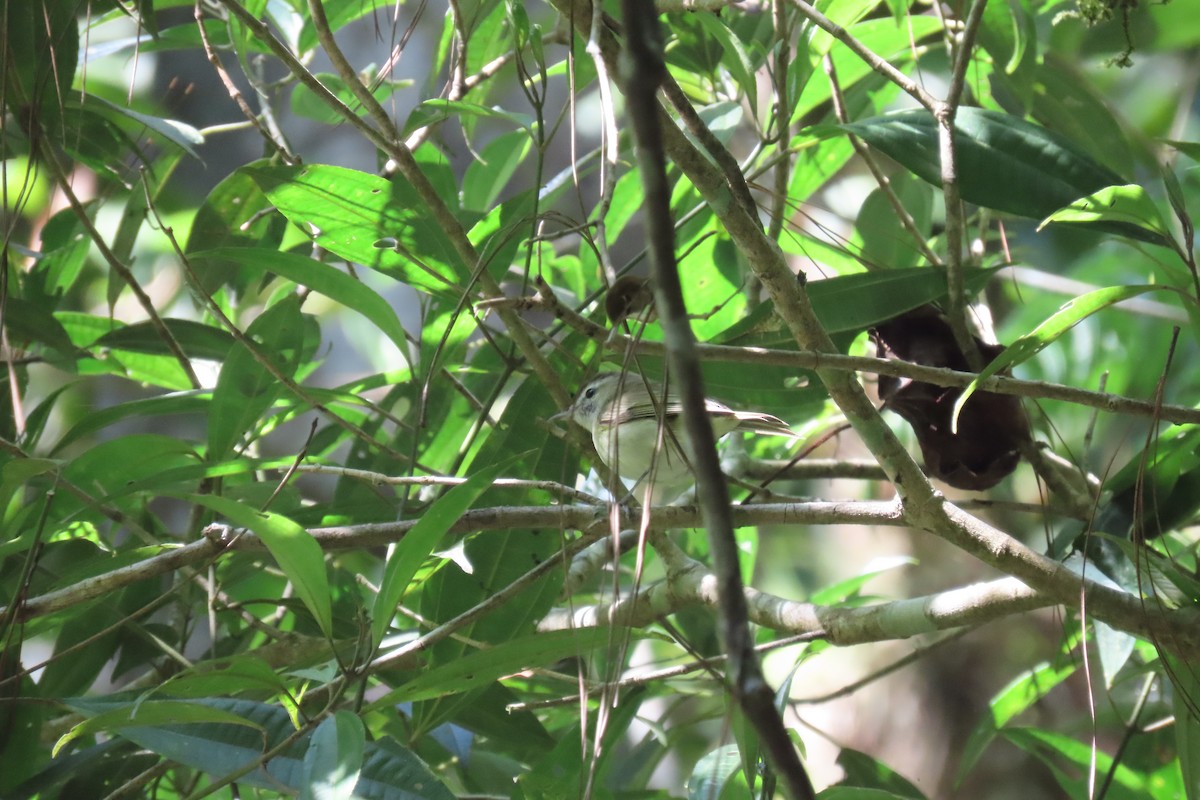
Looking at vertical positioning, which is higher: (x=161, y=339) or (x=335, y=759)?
(x=161, y=339)

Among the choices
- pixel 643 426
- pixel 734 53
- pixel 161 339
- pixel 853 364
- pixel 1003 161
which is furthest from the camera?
pixel 643 426

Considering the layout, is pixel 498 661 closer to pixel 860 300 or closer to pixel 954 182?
pixel 860 300

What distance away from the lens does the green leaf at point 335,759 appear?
0.89 m

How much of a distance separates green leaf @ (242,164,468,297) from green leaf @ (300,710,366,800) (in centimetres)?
56

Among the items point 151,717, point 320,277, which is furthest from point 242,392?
point 151,717

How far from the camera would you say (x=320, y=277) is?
4.34 ft

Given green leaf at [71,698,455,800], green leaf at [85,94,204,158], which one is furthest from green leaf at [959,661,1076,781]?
green leaf at [85,94,204,158]

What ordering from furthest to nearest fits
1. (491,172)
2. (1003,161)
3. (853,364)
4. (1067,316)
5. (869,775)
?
(491,172) < (869,775) < (1003,161) < (1067,316) < (853,364)

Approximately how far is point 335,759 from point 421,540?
0.82 feet

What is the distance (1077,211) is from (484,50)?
117 centimetres

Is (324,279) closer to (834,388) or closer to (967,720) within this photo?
(834,388)

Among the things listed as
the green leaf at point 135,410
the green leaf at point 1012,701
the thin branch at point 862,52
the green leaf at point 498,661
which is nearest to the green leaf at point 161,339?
the green leaf at point 135,410

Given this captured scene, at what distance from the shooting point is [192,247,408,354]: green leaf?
128 centimetres

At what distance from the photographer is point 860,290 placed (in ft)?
4.57
